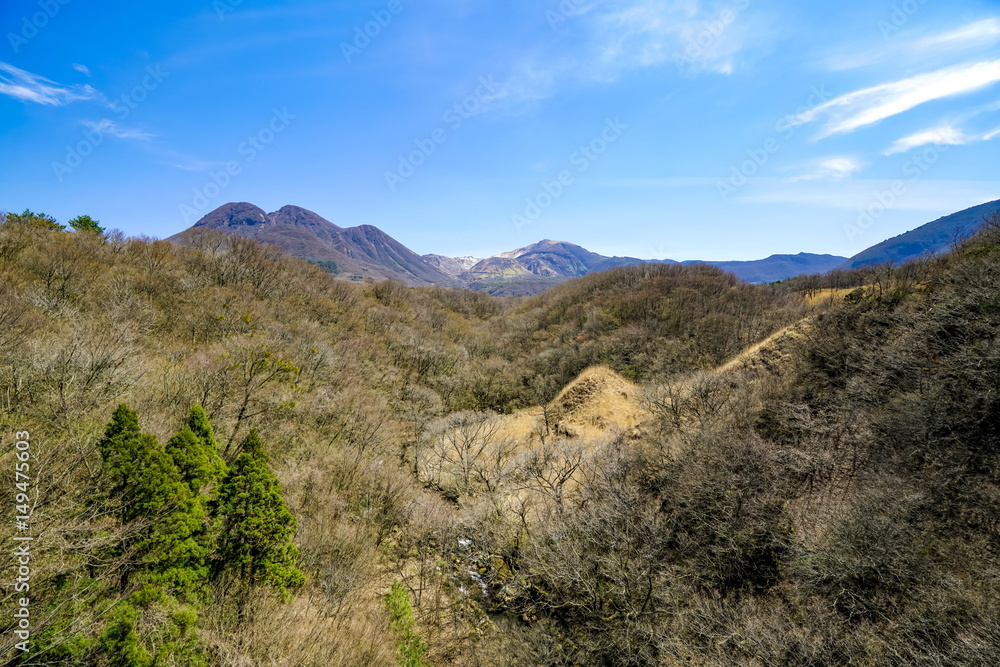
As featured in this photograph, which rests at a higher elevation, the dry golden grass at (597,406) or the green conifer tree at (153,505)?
the green conifer tree at (153,505)

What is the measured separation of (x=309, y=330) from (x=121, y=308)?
13.1 metres

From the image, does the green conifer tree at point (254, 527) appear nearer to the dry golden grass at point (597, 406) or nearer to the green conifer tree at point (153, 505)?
the green conifer tree at point (153, 505)

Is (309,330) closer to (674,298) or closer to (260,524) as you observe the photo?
(260,524)

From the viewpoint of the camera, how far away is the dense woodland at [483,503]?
328 inches

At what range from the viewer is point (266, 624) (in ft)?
30.9

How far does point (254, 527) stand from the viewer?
33.9 feet

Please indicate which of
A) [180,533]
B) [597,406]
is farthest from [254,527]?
[597,406]

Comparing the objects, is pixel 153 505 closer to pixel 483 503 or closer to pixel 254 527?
pixel 254 527

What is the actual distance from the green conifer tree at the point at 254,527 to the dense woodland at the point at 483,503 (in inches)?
2.8

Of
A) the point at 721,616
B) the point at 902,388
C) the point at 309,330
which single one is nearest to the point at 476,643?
the point at 721,616

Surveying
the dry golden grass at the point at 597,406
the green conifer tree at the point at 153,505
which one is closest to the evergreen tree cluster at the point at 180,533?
the green conifer tree at the point at 153,505

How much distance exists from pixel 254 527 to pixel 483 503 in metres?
10.9

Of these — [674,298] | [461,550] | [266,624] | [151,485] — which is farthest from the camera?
[674,298]

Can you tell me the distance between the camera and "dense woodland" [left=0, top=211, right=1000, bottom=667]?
834 cm
